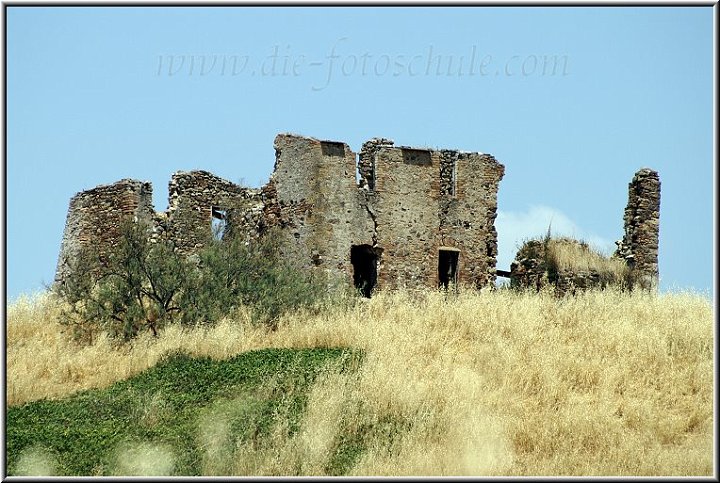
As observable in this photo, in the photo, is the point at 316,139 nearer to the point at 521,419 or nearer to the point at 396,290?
the point at 396,290

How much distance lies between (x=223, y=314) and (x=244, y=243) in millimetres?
4587

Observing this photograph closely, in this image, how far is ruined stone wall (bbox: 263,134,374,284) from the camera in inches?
1067

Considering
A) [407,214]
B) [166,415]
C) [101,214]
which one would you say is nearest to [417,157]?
[407,214]

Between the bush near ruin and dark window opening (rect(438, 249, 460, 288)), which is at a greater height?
dark window opening (rect(438, 249, 460, 288))

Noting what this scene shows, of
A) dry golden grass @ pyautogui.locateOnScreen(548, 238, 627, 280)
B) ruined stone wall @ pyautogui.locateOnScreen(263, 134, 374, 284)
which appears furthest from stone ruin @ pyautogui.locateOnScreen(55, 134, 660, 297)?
dry golden grass @ pyautogui.locateOnScreen(548, 238, 627, 280)

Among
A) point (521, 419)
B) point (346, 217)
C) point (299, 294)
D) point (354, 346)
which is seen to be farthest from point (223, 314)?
point (521, 419)

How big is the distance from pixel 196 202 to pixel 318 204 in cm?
383

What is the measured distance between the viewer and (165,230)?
28484mm

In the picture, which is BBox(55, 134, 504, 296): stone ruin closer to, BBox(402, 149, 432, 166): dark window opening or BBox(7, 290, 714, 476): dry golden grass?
BBox(402, 149, 432, 166): dark window opening

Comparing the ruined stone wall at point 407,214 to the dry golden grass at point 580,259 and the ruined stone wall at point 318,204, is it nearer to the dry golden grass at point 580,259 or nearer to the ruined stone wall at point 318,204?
the ruined stone wall at point 318,204

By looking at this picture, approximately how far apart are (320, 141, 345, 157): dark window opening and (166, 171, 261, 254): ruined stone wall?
7.39ft

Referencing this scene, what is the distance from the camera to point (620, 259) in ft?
94.4

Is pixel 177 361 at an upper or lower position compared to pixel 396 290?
lower

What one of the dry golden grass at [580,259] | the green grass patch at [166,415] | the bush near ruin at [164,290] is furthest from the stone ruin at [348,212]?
the green grass patch at [166,415]
